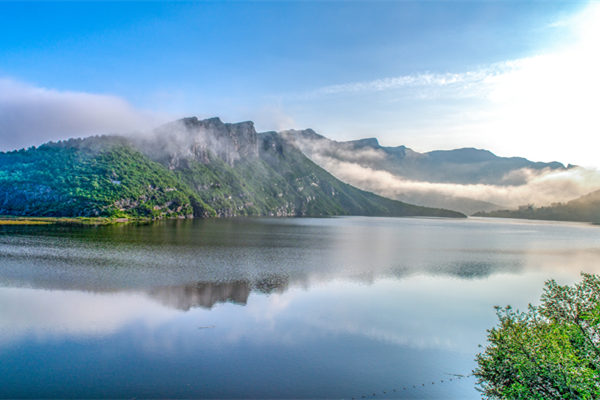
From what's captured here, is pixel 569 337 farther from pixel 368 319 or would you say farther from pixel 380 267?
pixel 380 267

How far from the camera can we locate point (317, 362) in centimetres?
2536

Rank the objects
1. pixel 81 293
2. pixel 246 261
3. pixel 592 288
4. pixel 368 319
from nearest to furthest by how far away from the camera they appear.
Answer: pixel 592 288 → pixel 368 319 → pixel 81 293 → pixel 246 261

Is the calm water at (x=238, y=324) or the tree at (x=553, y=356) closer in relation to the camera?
the tree at (x=553, y=356)

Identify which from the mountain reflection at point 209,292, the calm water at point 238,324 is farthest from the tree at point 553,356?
the mountain reflection at point 209,292

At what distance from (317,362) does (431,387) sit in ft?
25.3

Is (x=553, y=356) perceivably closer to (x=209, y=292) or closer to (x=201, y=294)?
(x=201, y=294)

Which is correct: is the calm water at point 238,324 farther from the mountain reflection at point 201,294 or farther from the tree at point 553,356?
the tree at point 553,356

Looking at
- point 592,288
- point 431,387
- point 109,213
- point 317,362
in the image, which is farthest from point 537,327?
point 109,213

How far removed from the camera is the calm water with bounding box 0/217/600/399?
22188 mm

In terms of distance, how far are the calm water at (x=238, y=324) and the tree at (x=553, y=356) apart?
4.62 m

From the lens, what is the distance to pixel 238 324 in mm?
32438

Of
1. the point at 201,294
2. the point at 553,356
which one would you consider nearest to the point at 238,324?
the point at 201,294

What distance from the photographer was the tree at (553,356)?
17188mm

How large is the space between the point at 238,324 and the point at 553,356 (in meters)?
23.8
